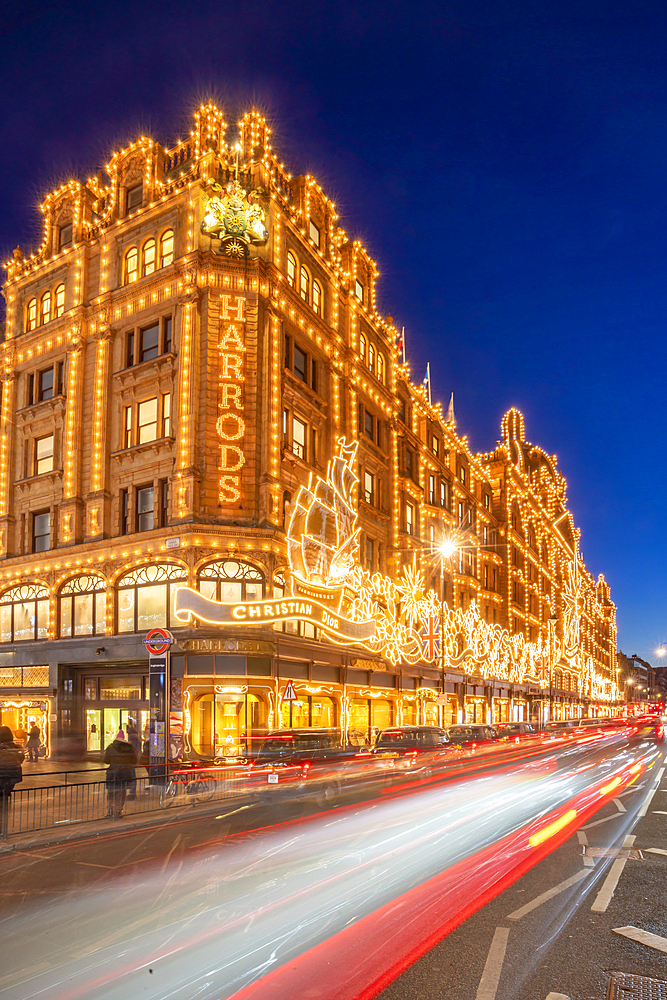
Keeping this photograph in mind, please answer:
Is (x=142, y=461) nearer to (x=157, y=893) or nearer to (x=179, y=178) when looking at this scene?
(x=179, y=178)

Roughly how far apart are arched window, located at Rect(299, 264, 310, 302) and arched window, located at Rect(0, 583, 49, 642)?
18.6 metres

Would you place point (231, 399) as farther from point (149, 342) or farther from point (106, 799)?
point (106, 799)

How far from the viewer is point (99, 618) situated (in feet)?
109

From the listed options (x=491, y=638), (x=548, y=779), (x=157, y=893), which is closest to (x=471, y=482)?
(x=491, y=638)

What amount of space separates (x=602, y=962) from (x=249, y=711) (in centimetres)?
2370

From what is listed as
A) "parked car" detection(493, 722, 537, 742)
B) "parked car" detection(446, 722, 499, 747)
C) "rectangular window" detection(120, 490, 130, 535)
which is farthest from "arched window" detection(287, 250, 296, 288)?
"parked car" detection(493, 722, 537, 742)

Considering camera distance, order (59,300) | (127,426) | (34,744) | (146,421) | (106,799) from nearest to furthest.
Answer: (106,799)
(34,744)
(146,421)
(127,426)
(59,300)

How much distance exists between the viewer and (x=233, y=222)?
33.0 meters

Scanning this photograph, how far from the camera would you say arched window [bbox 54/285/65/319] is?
39062mm

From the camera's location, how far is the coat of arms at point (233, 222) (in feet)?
108

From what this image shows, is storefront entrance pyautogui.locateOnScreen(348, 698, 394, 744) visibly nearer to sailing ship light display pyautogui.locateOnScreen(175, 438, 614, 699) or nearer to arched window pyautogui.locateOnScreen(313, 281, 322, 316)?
sailing ship light display pyautogui.locateOnScreen(175, 438, 614, 699)

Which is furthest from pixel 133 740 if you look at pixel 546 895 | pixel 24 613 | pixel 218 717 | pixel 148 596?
pixel 546 895

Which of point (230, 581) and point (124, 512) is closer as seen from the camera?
point (230, 581)

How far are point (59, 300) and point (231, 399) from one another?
1349cm
